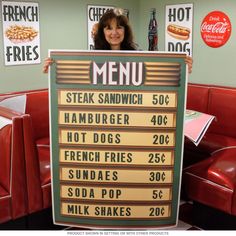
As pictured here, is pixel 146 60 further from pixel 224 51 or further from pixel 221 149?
pixel 224 51

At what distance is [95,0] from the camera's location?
4.38 metres

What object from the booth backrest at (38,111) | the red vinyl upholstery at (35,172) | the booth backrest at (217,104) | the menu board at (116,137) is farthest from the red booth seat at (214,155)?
the booth backrest at (38,111)

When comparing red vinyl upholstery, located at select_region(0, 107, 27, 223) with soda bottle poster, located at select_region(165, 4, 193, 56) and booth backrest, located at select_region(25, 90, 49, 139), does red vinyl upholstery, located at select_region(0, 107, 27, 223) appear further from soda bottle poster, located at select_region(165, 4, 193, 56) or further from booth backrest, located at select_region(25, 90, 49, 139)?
soda bottle poster, located at select_region(165, 4, 193, 56)

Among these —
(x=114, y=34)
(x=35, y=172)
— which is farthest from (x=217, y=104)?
(x=35, y=172)

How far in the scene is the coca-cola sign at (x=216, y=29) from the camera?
3.98m

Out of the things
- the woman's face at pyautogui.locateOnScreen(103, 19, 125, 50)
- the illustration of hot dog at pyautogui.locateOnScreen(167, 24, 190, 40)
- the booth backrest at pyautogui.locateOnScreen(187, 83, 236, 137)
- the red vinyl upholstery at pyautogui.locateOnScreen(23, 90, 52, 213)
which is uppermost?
the illustration of hot dog at pyautogui.locateOnScreen(167, 24, 190, 40)

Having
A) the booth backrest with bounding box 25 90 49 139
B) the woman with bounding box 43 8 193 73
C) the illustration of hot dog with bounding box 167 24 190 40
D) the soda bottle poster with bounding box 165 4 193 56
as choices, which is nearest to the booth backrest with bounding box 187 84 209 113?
the soda bottle poster with bounding box 165 4 193 56

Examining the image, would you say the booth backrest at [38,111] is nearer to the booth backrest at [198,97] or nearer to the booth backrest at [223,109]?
the booth backrest at [198,97]

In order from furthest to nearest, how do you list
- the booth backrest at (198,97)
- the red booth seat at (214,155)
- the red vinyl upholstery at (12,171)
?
1. the booth backrest at (198,97)
2. the red booth seat at (214,155)
3. the red vinyl upholstery at (12,171)

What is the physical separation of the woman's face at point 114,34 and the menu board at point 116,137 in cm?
65

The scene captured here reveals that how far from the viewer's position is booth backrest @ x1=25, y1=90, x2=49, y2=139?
12.2ft

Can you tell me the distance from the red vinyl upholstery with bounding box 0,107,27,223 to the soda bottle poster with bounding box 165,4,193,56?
254 centimetres

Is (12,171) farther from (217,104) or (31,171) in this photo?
(217,104)

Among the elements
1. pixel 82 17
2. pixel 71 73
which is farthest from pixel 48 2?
pixel 71 73
